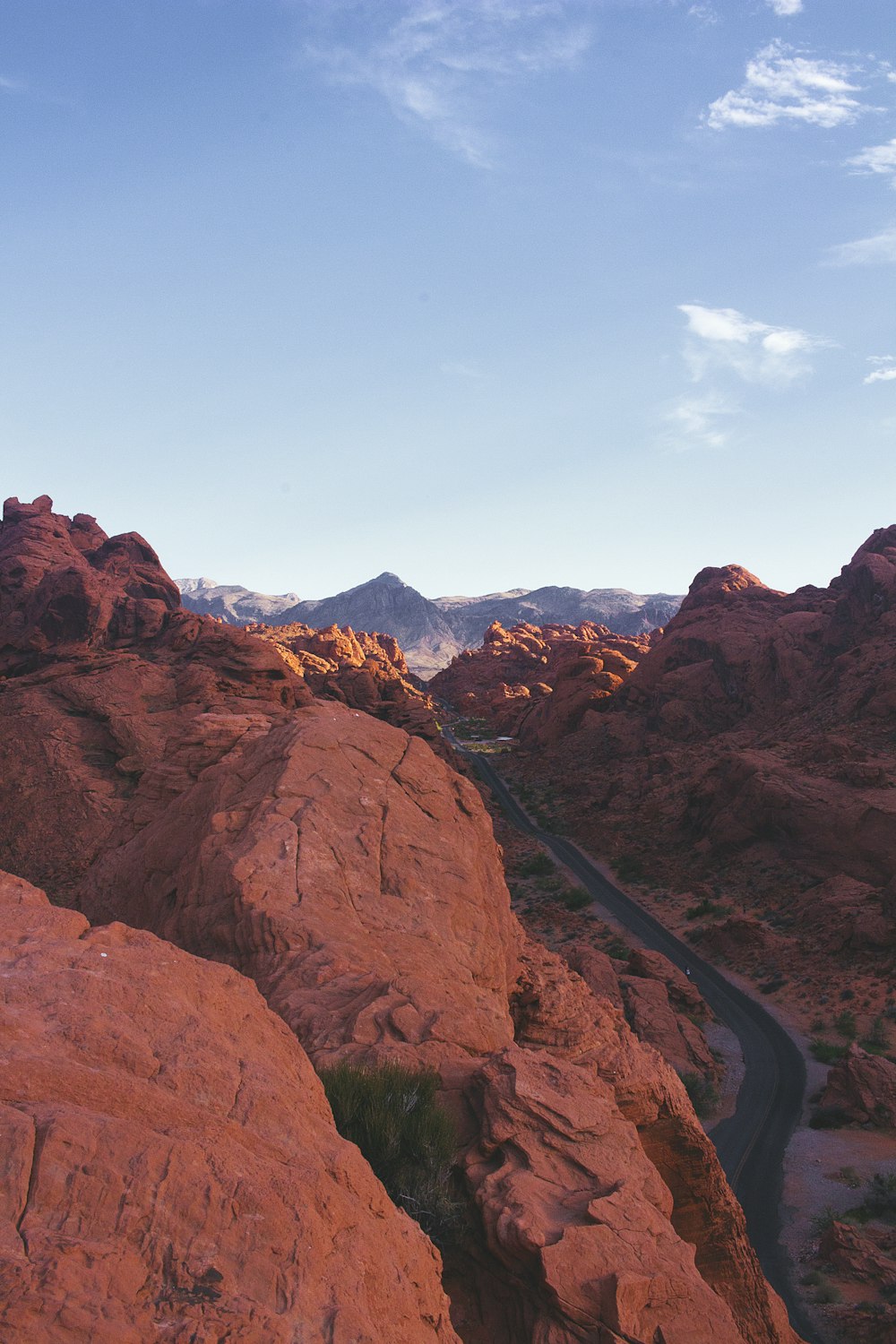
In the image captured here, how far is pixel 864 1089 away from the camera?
86.3ft

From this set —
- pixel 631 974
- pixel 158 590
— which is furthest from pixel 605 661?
pixel 631 974

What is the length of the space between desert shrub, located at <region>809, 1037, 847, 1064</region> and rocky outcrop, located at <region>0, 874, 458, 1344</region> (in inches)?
1138

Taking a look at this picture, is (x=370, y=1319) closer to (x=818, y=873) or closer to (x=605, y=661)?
(x=818, y=873)

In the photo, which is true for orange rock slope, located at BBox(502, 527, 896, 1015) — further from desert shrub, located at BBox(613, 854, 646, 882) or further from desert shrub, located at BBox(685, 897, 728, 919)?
desert shrub, located at BBox(685, 897, 728, 919)

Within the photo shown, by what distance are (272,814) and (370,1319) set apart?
9261 millimetres

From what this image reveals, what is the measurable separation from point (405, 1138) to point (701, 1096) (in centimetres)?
2208

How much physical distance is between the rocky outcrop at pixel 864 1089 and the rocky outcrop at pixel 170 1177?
80.0 feet

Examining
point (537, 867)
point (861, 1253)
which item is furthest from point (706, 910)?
point (861, 1253)

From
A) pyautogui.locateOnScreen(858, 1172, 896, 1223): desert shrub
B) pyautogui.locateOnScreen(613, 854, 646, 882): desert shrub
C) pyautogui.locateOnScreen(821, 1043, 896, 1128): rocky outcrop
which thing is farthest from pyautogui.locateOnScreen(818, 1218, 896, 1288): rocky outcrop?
pyautogui.locateOnScreen(613, 854, 646, 882): desert shrub

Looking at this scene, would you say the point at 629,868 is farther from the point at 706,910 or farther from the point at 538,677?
the point at 538,677

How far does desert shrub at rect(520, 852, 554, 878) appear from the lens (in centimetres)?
5797

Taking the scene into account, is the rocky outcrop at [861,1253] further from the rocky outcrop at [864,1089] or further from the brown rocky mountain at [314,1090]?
the brown rocky mountain at [314,1090]

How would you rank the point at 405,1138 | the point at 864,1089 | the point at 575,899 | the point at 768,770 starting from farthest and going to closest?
1. the point at 768,770
2. the point at 575,899
3. the point at 864,1089
4. the point at 405,1138

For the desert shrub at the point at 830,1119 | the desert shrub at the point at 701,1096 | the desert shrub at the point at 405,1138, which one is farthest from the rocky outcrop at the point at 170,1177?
the desert shrub at the point at 830,1119
